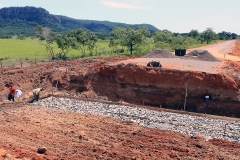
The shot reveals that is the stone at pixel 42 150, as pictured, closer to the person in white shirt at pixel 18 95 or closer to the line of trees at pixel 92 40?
the person in white shirt at pixel 18 95

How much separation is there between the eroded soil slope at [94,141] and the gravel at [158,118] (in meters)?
1.08

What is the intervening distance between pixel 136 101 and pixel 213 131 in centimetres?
749

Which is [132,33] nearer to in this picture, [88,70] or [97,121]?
[88,70]

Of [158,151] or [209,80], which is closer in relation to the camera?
[158,151]

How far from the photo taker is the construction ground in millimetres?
11570

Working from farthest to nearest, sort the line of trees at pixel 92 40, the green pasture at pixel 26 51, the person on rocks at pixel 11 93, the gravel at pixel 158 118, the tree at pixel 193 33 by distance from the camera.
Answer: the tree at pixel 193 33 < the green pasture at pixel 26 51 < the line of trees at pixel 92 40 < the person on rocks at pixel 11 93 < the gravel at pixel 158 118

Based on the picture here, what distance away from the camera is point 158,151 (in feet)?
37.8

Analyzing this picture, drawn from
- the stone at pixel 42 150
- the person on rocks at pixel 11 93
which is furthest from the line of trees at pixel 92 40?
the stone at pixel 42 150

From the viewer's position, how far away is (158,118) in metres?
16.9

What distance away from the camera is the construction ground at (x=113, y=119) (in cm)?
1157

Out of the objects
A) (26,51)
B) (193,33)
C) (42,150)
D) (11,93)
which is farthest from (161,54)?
(193,33)

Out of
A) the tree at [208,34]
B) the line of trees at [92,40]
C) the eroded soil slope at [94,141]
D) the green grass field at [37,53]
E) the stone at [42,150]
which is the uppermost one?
the tree at [208,34]

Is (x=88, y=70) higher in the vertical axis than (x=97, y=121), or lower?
higher

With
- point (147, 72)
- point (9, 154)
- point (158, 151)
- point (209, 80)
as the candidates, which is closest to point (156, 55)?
point (147, 72)
